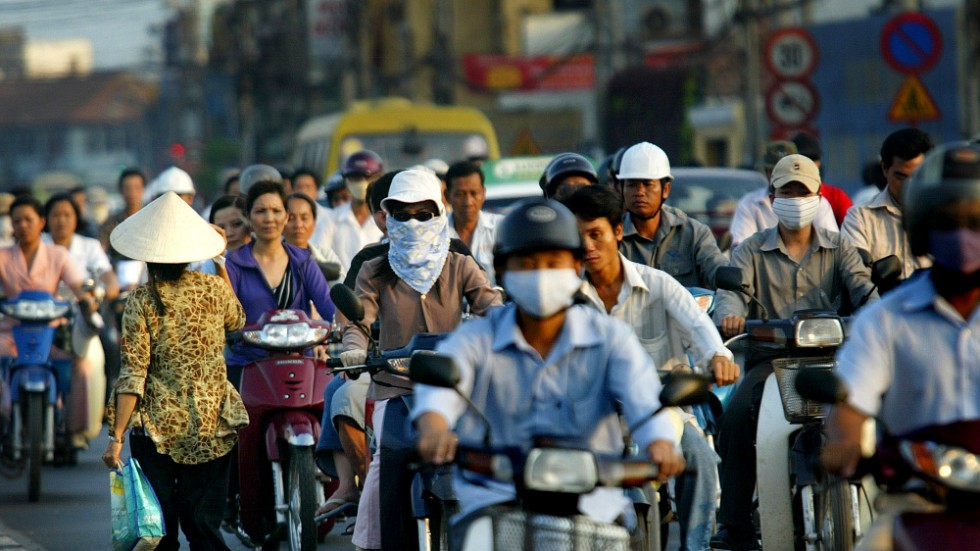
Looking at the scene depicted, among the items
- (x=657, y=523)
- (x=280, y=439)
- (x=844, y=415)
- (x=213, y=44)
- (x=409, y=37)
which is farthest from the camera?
(x=213, y=44)

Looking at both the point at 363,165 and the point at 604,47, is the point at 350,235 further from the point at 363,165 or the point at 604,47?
the point at 604,47

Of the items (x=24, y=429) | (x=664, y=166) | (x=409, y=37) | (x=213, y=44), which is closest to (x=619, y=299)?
(x=664, y=166)

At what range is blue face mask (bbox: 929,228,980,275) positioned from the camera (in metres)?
4.43

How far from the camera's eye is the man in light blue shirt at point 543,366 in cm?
489

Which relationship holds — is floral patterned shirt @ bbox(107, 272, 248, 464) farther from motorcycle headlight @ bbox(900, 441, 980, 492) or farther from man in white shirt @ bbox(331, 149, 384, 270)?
man in white shirt @ bbox(331, 149, 384, 270)

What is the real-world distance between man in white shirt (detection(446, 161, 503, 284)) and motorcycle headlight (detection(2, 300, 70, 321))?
267 centimetres

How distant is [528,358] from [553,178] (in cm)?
394

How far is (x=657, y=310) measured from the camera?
22.9 ft

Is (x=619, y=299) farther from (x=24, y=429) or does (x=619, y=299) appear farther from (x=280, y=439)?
(x=24, y=429)

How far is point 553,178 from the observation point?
351 inches

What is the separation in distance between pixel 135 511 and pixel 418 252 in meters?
1.52

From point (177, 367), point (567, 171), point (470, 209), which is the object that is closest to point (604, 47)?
point (470, 209)

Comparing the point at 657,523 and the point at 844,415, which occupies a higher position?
the point at 844,415

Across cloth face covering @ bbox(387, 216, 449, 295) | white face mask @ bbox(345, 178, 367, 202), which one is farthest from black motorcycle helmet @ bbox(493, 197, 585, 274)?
white face mask @ bbox(345, 178, 367, 202)
